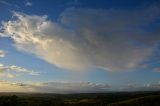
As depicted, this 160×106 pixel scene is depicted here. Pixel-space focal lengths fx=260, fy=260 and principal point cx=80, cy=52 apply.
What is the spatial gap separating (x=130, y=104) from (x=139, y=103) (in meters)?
4.98

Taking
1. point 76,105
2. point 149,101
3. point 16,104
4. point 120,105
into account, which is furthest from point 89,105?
point 16,104

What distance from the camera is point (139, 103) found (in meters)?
145

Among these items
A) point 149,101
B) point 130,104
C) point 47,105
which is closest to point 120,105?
point 130,104

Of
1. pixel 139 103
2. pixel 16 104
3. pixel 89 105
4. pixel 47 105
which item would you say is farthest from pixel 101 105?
pixel 16 104

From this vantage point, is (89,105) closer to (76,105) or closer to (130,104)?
(76,105)

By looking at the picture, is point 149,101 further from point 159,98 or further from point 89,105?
point 89,105

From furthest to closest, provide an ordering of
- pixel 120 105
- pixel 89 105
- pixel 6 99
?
pixel 89 105, pixel 120 105, pixel 6 99

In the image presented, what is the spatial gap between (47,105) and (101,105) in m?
31.0

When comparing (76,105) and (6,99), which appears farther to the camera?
(76,105)

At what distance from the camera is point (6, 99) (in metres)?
108

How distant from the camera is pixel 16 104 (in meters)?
111

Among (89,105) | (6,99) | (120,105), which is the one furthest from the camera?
(89,105)

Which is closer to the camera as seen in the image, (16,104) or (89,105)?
(16,104)

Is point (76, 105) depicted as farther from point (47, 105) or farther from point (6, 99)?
point (6, 99)
